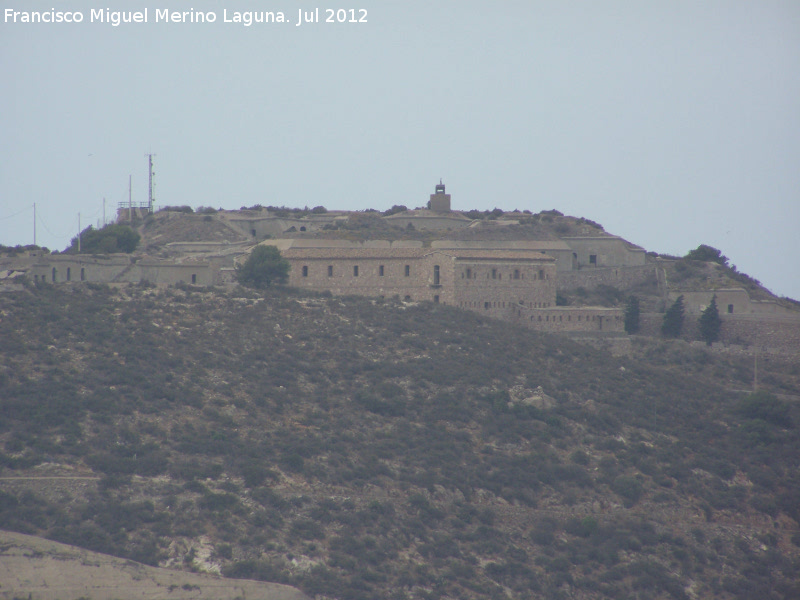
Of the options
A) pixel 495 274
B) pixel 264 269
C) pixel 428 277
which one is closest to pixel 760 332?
pixel 495 274

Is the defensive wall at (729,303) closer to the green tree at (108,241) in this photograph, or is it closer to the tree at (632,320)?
the tree at (632,320)

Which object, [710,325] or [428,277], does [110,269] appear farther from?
[710,325]

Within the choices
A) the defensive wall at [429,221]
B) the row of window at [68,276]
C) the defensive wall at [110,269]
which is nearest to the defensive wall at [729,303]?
the defensive wall at [429,221]

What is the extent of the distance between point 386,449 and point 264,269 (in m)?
17.3

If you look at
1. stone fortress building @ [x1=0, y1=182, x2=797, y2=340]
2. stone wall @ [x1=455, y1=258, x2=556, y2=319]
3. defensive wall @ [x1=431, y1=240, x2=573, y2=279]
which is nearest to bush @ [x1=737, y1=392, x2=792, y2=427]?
stone fortress building @ [x1=0, y1=182, x2=797, y2=340]

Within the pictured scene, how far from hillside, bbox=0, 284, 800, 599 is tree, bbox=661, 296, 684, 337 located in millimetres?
1733

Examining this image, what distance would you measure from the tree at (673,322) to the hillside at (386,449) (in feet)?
5.69

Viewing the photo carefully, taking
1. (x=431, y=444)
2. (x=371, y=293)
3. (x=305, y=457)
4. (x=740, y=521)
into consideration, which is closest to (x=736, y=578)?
(x=740, y=521)

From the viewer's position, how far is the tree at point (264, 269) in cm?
5941

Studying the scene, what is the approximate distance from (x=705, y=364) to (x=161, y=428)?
26.2m

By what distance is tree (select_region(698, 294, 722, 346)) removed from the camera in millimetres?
59156

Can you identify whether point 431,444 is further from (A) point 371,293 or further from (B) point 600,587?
(A) point 371,293

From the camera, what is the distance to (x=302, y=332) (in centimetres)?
5425

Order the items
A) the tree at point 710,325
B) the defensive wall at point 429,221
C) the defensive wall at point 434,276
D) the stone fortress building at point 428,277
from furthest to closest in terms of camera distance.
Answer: the defensive wall at point 429,221, the tree at point 710,325, the defensive wall at point 434,276, the stone fortress building at point 428,277
